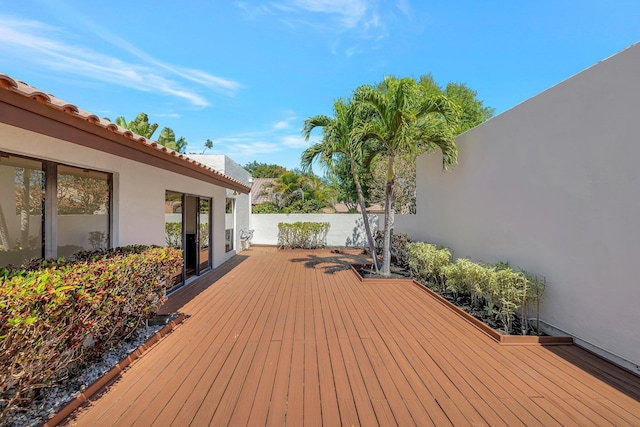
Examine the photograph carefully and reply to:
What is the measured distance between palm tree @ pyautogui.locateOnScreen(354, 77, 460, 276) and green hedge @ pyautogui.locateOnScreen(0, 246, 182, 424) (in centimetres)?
567

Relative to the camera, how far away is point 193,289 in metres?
6.46

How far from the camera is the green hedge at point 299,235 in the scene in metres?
14.1

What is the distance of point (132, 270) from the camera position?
3.30m

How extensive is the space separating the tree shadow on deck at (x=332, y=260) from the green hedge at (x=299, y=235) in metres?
0.83

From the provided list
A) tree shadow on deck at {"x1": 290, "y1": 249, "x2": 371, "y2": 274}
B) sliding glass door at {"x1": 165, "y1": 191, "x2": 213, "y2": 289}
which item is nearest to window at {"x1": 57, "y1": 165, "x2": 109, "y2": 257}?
sliding glass door at {"x1": 165, "y1": 191, "x2": 213, "y2": 289}

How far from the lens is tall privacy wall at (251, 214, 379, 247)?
14797 mm

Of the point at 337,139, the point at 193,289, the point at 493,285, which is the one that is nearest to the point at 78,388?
the point at 193,289

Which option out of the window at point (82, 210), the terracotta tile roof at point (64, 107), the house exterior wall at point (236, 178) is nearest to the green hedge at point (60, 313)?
the window at point (82, 210)

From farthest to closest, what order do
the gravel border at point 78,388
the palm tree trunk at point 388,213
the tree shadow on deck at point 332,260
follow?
1. the tree shadow on deck at point 332,260
2. the palm tree trunk at point 388,213
3. the gravel border at point 78,388

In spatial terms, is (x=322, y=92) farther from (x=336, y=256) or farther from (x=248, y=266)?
(x=248, y=266)

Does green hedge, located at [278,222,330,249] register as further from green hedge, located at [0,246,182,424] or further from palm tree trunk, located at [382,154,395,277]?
green hedge, located at [0,246,182,424]

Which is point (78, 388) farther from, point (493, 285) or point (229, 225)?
point (229, 225)

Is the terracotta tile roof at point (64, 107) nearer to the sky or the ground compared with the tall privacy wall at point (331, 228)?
nearer to the sky

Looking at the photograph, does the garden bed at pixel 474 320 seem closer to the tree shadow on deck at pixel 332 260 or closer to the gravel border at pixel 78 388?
the tree shadow on deck at pixel 332 260
